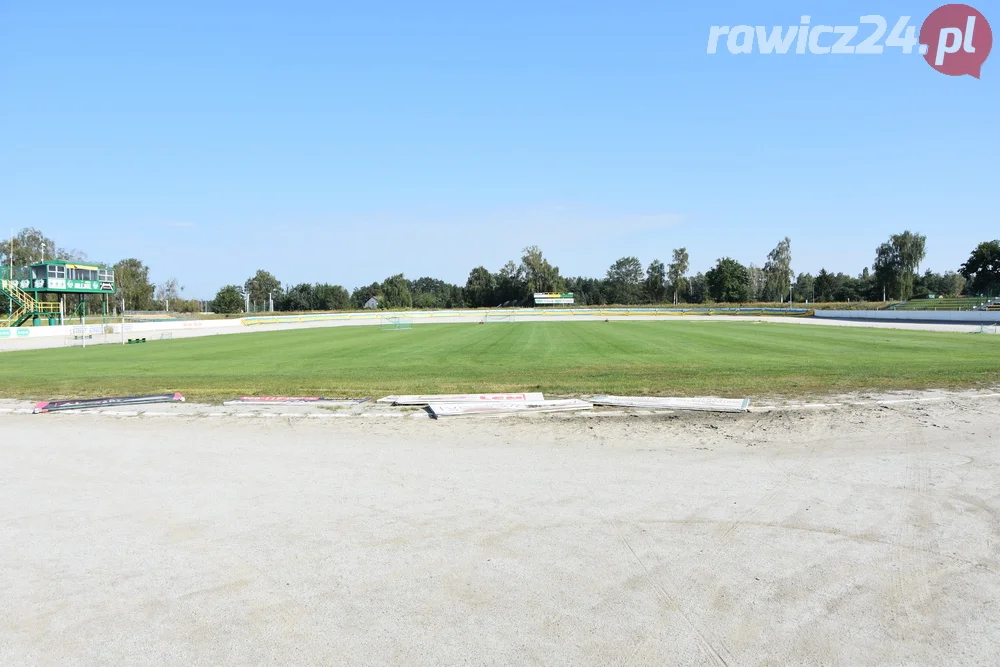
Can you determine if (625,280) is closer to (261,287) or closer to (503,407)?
(261,287)

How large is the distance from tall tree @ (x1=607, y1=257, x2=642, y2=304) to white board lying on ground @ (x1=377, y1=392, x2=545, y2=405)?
388ft

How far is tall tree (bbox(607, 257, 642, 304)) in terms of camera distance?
130 metres

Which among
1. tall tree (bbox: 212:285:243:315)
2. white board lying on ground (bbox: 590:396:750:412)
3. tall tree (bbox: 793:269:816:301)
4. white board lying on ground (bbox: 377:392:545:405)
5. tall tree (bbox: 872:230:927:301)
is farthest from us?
tall tree (bbox: 793:269:816:301)

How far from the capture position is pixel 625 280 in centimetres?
14612

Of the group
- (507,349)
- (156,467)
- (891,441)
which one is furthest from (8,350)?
(891,441)

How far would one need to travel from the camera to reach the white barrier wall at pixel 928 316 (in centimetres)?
5194

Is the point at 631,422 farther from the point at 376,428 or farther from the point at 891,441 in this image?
the point at 376,428

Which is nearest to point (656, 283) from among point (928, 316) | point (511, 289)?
point (511, 289)

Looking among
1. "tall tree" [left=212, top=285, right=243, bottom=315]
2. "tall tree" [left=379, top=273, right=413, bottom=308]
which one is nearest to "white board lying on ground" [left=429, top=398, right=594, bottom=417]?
"tall tree" [left=212, top=285, right=243, bottom=315]

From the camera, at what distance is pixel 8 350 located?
34406 millimetres

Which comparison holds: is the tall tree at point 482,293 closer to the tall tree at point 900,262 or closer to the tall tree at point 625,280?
the tall tree at point 625,280

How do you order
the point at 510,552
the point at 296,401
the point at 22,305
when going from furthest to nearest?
the point at 22,305 < the point at 296,401 < the point at 510,552

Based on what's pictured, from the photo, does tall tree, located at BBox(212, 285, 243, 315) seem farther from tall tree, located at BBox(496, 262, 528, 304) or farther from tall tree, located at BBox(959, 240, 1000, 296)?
tall tree, located at BBox(959, 240, 1000, 296)

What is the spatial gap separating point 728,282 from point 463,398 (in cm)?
11744
